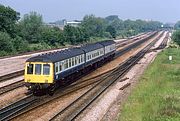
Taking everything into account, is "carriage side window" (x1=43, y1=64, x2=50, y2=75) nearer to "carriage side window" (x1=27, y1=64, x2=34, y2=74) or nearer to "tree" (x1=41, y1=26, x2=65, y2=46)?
"carriage side window" (x1=27, y1=64, x2=34, y2=74)

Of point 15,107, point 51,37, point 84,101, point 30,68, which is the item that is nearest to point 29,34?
point 51,37

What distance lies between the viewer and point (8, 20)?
70.9m

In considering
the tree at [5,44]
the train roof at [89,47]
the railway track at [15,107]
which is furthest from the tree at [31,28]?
the railway track at [15,107]

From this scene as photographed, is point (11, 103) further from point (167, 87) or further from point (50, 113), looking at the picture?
point (167, 87)

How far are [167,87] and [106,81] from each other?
6432mm

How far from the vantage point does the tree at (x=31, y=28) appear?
3211 inches

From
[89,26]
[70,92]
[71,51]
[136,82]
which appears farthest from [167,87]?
[89,26]

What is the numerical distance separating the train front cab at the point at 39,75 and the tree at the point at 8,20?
46.0m

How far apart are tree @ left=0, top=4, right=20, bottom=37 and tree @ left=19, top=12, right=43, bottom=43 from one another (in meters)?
5.78

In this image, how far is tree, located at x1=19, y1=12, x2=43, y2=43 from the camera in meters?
81.6

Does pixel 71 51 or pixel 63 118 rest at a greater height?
pixel 71 51

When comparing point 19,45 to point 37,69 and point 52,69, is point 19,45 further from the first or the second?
point 52,69

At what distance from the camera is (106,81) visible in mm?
32250

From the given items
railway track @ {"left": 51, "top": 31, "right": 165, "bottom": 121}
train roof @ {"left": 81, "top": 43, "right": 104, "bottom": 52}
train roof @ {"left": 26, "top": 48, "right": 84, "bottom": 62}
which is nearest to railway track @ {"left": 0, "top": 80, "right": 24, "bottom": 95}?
train roof @ {"left": 26, "top": 48, "right": 84, "bottom": 62}
